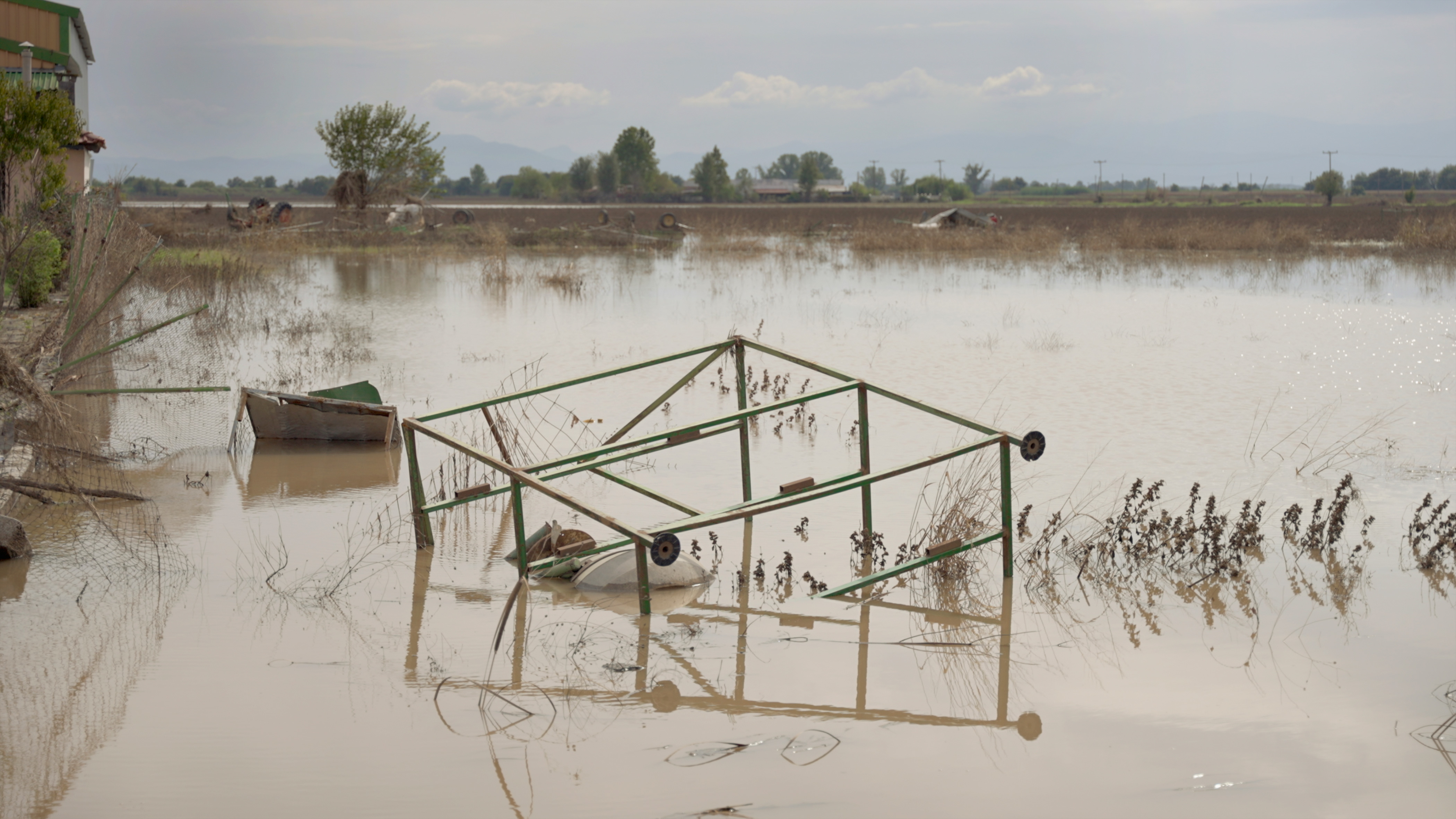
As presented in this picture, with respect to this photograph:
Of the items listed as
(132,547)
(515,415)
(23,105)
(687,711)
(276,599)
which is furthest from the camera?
(23,105)

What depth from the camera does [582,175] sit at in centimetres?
12938

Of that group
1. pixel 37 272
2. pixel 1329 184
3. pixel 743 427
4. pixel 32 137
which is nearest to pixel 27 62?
pixel 32 137

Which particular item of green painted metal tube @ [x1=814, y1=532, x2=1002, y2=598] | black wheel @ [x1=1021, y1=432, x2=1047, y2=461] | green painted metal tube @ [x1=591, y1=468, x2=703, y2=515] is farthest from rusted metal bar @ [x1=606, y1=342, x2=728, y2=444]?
black wheel @ [x1=1021, y1=432, x2=1047, y2=461]

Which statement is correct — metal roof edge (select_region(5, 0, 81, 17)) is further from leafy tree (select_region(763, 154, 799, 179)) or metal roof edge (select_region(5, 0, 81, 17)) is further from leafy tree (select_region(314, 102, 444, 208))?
leafy tree (select_region(763, 154, 799, 179))

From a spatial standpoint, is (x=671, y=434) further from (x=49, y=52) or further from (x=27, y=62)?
(x=49, y=52)

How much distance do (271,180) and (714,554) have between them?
503 ft

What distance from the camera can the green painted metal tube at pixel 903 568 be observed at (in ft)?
19.4

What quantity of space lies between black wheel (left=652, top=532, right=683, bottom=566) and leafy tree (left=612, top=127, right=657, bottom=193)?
115m

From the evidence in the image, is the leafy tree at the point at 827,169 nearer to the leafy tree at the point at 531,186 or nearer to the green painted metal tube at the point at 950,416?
the leafy tree at the point at 531,186

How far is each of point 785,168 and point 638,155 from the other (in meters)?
80.0

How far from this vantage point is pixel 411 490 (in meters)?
6.91

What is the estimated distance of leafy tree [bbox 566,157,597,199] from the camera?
5049 inches

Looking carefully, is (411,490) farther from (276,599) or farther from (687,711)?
(687,711)

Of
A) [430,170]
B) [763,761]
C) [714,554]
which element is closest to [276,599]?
[714,554]
